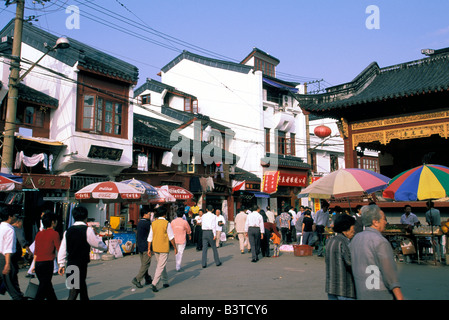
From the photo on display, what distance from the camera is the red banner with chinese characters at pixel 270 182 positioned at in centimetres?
2914

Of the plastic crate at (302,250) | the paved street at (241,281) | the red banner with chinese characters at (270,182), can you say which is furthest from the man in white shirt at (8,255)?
the red banner with chinese characters at (270,182)

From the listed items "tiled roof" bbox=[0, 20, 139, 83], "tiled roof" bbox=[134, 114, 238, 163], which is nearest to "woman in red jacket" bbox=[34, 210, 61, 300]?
"tiled roof" bbox=[0, 20, 139, 83]

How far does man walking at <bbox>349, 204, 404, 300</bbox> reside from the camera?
151 inches

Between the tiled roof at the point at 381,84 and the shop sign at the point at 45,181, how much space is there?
34.0 ft

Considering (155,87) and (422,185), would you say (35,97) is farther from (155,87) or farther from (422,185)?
(422,185)

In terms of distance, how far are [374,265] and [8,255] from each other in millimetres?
5726

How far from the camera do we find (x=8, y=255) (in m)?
6.28

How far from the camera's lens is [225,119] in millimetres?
31938

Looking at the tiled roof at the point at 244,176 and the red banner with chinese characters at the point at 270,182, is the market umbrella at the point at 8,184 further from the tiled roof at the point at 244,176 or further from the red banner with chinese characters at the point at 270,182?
the red banner with chinese characters at the point at 270,182

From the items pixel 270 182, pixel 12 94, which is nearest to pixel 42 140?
pixel 12 94

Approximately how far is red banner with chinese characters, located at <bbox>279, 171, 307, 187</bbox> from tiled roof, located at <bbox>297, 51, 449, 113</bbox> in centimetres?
1522

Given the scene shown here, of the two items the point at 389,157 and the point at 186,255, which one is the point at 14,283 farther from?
the point at 389,157

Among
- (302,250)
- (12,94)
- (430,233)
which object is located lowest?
(302,250)

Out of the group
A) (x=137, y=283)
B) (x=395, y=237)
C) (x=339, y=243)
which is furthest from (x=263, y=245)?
(x=339, y=243)
